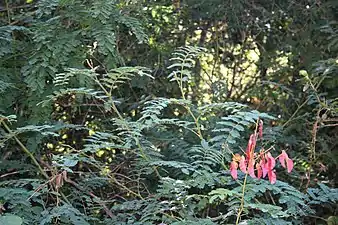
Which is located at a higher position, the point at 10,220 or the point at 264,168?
the point at 264,168

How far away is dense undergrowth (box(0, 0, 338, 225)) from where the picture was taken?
4.74 ft

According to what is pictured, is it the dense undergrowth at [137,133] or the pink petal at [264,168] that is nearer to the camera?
the pink petal at [264,168]

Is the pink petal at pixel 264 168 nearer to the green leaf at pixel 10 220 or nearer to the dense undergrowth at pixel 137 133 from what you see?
the dense undergrowth at pixel 137 133

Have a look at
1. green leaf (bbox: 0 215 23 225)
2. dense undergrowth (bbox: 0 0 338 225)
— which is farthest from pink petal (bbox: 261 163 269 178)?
green leaf (bbox: 0 215 23 225)

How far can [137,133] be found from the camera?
1.49 metres

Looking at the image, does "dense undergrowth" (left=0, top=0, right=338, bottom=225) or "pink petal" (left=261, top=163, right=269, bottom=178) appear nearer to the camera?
"pink petal" (left=261, top=163, right=269, bottom=178)

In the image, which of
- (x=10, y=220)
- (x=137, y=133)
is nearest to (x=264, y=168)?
(x=137, y=133)

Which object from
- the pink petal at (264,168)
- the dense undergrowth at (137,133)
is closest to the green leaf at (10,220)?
the dense undergrowth at (137,133)

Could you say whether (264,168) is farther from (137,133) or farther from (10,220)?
(10,220)

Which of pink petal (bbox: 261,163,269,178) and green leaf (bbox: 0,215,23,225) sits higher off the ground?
pink petal (bbox: 261,163,269,178)

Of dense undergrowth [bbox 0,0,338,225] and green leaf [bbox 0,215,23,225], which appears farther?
dense undergrowth [bbox 0,0,338,225]

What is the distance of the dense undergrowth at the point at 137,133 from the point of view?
144 centimetres

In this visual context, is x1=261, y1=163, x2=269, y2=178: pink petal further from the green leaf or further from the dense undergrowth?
the green leaf

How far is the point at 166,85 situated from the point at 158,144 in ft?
1.64
